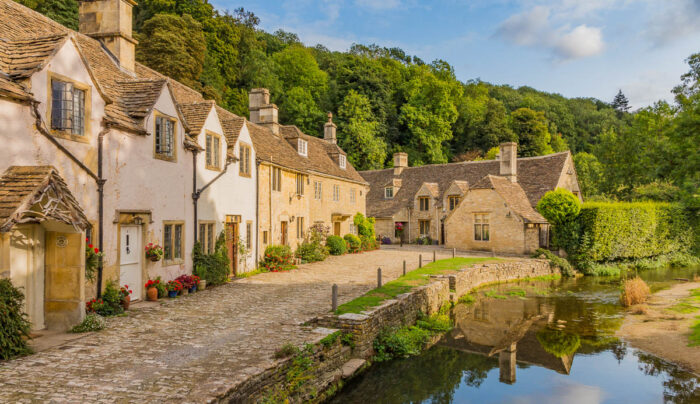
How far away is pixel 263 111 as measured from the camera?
95.9 ft

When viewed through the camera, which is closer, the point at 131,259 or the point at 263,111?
the point at 131,259

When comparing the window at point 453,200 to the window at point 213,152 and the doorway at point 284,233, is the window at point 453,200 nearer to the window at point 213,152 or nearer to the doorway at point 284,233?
the doorway at point 284,233

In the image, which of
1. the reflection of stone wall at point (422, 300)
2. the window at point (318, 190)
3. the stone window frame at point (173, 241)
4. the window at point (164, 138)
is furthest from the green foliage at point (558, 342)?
the window at point (318, 190)

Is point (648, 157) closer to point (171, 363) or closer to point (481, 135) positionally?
point (481, 135)

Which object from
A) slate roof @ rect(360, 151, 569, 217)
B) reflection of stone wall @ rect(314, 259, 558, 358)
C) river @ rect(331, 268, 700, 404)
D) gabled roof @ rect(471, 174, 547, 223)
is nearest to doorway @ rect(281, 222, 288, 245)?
reflection of stone wall @ rect(314, 259, 558, 358)

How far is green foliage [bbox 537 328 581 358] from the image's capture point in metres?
14.5

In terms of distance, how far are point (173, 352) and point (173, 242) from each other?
268 inches

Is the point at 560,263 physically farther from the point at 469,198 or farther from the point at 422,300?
the point at 422,300

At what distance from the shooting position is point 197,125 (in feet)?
54.9

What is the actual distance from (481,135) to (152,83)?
5634 centimetres

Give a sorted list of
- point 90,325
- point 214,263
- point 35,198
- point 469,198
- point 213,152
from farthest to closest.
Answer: point 469,198 < point 213,152 < point 214,263 < point 90,325 < point 35,198

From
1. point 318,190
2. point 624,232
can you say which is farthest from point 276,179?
point 624,232

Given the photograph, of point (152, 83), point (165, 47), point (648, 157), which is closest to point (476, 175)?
point (648, 157)

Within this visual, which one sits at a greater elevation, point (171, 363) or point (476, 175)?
point (476, 175)
